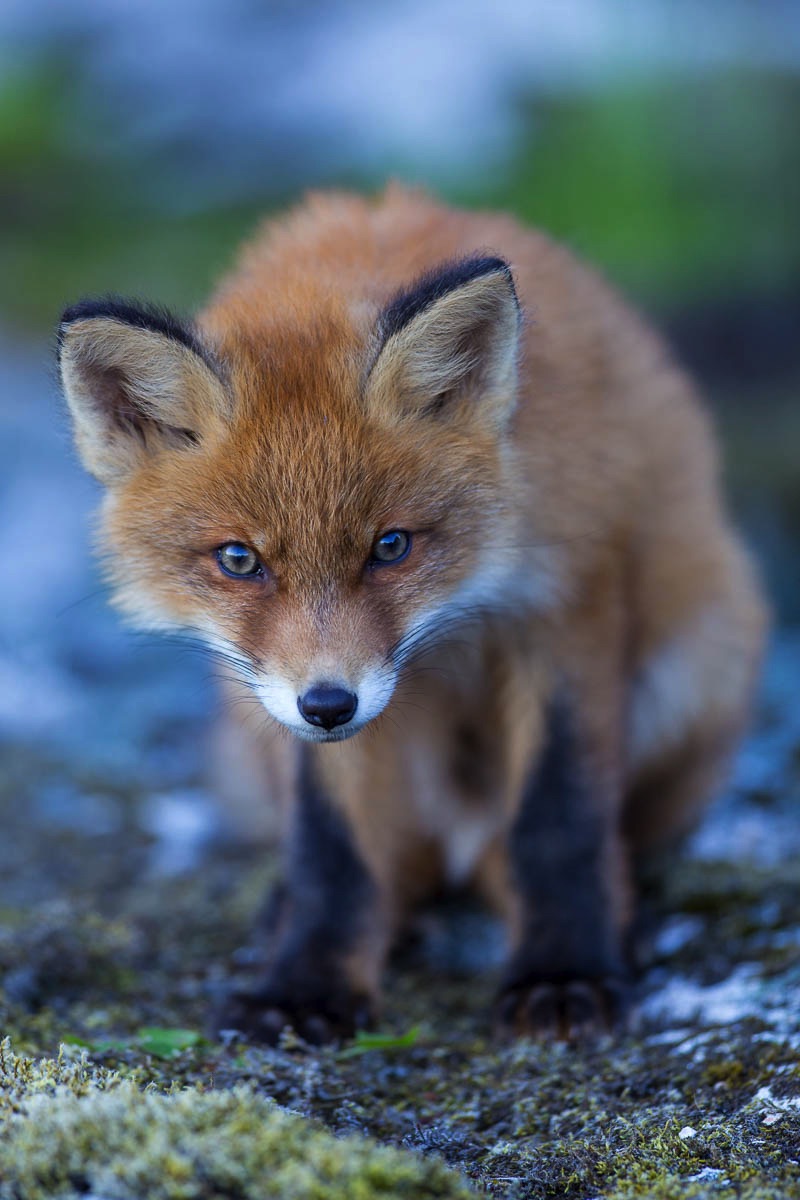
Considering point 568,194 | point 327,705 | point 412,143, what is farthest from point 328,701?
point 412,143

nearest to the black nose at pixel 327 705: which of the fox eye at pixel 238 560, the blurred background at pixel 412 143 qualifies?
the fox eye at pixel 238 560

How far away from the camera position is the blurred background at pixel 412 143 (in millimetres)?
9836

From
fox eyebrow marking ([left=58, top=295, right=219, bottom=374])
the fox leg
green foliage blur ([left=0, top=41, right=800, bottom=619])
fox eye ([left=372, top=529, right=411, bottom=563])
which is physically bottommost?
the fox leg

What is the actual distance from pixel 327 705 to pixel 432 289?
38.0 inches

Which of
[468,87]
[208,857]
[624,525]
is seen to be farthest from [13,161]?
[624,525]

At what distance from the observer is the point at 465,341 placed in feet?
9.93

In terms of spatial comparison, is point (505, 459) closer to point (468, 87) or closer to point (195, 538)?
point (195, 538)

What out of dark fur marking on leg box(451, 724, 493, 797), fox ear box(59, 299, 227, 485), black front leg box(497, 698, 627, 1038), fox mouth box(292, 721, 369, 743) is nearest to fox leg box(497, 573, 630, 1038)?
black front leg box(497, 698, 627, 1038)

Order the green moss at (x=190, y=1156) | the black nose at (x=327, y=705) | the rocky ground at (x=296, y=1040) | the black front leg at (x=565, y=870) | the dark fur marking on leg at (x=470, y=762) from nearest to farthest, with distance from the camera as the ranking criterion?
the green moss at (x=190, y=1156) → the rocky ground at (x=296, y=1040) → the black nose at (x=327, y=705) → the black front leg at (x=565, y=870) → the dark fur marking on leg at (x=470, y=762)

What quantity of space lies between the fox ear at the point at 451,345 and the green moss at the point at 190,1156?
5.28 ft

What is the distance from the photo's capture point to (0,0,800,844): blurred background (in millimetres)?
9836

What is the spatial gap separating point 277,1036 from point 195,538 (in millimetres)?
1241

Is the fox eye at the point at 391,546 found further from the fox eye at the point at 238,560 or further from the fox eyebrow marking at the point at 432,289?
the fox eyebrow marking at the point at 432,289

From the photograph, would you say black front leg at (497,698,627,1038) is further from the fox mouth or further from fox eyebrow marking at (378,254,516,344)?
fox eyebrow marking at (378,254,516,344)
